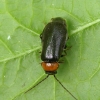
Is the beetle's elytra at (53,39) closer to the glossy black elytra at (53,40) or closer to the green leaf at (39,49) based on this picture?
the glossy black elytra at (53,40)

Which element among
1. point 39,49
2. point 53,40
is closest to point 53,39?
point 53,40

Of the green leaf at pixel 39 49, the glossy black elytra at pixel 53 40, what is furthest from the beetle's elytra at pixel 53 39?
the green leaf at pixel 39 49

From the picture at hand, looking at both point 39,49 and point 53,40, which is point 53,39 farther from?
point 39,49

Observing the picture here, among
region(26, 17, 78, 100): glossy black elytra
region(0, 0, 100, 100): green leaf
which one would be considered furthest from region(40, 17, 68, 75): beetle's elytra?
region(0, 0, 100, 100): green leaf

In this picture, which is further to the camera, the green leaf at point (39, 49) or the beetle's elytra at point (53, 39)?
the green leaf at point (39, 49)

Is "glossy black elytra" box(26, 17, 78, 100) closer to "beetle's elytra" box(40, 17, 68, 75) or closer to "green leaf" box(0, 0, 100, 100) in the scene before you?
"beetle's elytra" box(40, 17, 68, 75)
